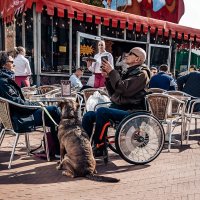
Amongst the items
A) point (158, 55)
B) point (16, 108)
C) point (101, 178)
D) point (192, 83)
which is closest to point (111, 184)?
point (101, 178)

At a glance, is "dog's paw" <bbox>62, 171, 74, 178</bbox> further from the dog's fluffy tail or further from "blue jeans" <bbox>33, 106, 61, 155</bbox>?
"blue jeans" <bbox>33, 106, 61, 155</bbox>

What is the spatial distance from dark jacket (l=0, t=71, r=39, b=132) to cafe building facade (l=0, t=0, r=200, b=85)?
4.79 m

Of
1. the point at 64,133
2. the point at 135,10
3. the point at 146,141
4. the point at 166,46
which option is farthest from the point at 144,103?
the point at 135,10

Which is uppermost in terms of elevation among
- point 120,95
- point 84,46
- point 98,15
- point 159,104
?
point 98,15

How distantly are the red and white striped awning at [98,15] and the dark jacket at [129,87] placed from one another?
4.87 metres

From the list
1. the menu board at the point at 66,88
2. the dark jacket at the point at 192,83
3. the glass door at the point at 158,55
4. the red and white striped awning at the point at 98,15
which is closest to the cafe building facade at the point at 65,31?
the red and white striped awning at the point at 98,15

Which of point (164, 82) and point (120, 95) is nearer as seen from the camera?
point (120, 95)

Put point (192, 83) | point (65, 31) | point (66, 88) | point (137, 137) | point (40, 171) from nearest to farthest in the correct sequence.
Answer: point (40, 171), point (137, 137), point (66, 88), point (192, 83), point (65, 31)

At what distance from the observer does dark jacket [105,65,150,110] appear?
4.19 meters

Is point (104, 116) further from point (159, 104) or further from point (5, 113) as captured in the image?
point (5, 113)

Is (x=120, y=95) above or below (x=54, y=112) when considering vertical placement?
above

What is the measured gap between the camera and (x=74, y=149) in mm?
3631

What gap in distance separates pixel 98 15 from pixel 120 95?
6.09 metres

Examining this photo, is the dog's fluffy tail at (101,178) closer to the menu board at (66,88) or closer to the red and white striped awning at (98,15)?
the menu board at (66,88)
